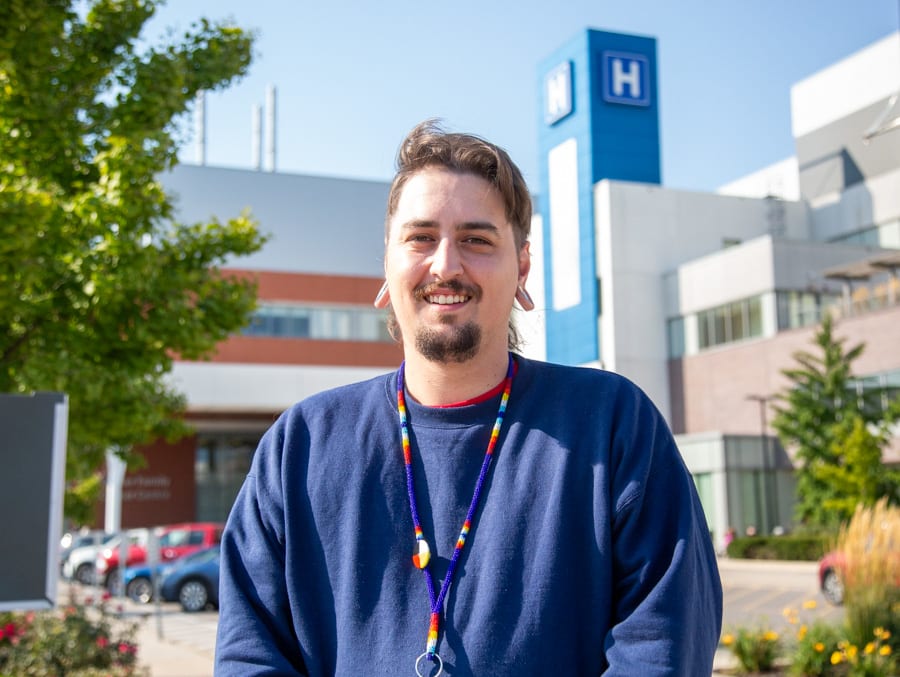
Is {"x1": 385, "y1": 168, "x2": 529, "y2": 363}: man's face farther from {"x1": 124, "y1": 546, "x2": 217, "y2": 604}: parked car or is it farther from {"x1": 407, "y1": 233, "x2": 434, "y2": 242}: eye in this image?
{"x1": 124, "y1": 546, "x2": 217, "y2": 604}: parked car

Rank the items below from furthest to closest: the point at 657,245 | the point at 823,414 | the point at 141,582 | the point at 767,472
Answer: the point at 657,245 → the point at 767,472 → the point at 823,414 → the point at 141,582

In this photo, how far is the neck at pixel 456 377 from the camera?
223 centimetres

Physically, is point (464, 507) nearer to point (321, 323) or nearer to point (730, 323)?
point (730, 323)

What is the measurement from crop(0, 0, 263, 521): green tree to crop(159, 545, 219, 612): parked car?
Result: 38.8 ft

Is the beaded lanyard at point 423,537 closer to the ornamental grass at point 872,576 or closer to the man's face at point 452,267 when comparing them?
the man's face at point 452,267

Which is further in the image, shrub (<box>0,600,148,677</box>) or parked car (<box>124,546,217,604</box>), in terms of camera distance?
parked car (<box>124,546,217,604</box>)

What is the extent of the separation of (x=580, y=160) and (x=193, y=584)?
47.0 ft

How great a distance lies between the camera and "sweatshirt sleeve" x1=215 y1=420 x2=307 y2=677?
210 cm

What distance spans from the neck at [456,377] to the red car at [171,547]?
2317 cm

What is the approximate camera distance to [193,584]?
2098cm

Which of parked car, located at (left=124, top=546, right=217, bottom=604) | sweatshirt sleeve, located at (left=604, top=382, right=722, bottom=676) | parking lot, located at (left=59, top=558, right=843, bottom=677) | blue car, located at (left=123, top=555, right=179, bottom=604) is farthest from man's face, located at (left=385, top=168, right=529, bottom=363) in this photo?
blue car, located at (left=123, top=555, right=179, bottom=604)

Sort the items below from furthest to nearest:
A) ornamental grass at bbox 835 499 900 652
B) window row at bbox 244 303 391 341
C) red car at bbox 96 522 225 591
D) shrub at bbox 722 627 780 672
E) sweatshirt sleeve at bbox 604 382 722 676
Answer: window row at bbox 244 303 391 341
red car at bbox 96 522 225 591
shrub at bbox 722 627 780 672
ornamental grass at bbox 835 499 900 652
sweatshirt sleeve at bbox 604 382 722 676

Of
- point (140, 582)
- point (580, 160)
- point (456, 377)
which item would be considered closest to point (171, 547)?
point (140, 582)

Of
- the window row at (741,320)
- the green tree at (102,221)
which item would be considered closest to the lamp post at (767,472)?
the window row at (741,320)
